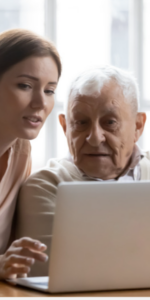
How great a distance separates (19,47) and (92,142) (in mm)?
404

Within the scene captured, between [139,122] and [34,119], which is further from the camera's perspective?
[139,122]

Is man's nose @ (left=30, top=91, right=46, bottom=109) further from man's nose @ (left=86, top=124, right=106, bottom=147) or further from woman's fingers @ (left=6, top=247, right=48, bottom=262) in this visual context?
woman's fingers @ (left=6, top=247, right=48, bottom=262)

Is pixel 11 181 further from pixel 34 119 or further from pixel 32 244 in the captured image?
pixel 32 244

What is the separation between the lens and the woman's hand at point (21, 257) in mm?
1138

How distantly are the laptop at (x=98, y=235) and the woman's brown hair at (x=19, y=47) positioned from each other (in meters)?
0.58

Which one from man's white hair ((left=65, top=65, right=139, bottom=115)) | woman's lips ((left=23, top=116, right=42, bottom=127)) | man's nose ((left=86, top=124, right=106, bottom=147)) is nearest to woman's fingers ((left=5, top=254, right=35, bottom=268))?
woman's lips ((left=23, top=116, right=42, bottom=127))

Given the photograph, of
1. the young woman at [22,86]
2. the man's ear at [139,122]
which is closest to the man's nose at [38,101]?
the young woman at [22,86]

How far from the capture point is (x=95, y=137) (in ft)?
5.33

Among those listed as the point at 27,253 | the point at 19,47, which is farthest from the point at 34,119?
the point at 27,253

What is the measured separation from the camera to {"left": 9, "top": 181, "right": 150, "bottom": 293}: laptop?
1.05 m

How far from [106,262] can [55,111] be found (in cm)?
346

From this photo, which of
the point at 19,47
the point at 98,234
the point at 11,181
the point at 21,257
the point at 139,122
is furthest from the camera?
the point at 139,122

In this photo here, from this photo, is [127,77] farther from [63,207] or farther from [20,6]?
[20,6]

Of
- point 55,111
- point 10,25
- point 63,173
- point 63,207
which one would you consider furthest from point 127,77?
point 10,25
